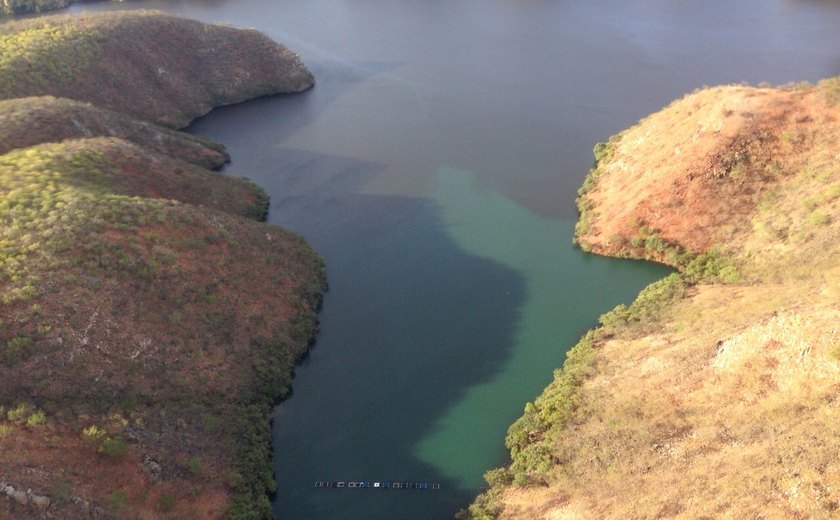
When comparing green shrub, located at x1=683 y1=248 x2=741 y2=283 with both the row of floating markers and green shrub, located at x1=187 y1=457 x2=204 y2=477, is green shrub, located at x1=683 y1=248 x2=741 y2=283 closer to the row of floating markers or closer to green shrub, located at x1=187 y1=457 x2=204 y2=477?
the row of floating markers

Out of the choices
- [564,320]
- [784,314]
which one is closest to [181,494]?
[564,320]

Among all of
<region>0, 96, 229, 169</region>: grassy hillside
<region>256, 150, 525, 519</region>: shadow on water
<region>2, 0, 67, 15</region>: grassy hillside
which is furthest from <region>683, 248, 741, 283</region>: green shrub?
<region>2, 0, 67, 15</region>: grassy hillside

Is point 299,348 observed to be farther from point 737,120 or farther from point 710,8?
point 710,8

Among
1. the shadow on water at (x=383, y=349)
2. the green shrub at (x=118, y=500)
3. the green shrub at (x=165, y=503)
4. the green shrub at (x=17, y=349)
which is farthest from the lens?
the shadow on water at (x=383, y=349)

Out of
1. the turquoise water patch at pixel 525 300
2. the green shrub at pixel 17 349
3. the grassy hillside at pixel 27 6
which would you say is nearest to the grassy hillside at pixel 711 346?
the turquoise water patch at pixel 525 300

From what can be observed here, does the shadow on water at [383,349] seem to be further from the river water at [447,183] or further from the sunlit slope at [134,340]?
the sunlit slope at [134,340]
